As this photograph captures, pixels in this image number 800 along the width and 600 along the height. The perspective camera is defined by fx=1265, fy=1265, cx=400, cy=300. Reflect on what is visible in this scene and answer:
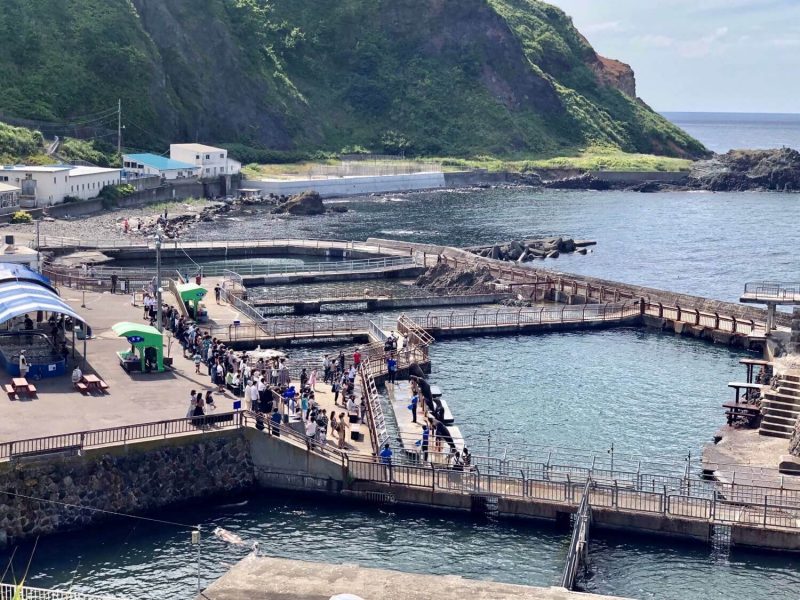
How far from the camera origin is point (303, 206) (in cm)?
13475

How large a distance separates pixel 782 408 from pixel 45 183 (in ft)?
264

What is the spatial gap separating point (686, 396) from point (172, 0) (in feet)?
479

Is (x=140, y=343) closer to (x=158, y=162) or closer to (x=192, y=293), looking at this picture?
(x=192, y=293)

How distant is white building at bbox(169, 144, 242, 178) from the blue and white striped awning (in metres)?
94.0

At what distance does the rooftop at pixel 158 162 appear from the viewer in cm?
13762

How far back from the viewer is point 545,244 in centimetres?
11075

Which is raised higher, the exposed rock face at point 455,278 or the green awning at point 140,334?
the green awning at point 140,334

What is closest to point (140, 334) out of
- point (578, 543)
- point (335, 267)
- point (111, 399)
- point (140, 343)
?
point (140, 343)

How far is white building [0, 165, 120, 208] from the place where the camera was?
Result: 111938 mm

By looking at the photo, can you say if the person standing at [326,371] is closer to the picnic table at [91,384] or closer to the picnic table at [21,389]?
the picnic table at [91,384]

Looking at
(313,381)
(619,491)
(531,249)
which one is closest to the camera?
(619,491)

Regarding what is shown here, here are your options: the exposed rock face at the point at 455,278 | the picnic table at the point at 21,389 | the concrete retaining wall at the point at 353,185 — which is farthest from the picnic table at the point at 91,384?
the concrete retaining wall at the point at 353,185

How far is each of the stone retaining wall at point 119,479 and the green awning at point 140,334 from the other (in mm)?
7222

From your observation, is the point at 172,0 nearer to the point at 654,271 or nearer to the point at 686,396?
the point at 654,271
